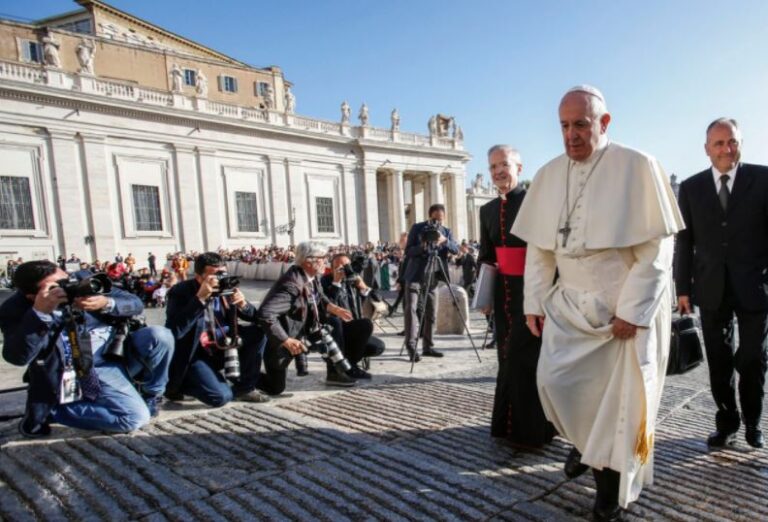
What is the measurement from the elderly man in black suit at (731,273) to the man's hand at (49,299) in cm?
431

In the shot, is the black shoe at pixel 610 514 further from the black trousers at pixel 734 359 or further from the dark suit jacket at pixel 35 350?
the dark suit jacket at pixel 35 350

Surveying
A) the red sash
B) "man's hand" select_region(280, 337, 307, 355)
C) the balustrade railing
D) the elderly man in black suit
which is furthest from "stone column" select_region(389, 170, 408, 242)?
the elderly man in black suit

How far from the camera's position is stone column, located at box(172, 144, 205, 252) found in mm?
29062

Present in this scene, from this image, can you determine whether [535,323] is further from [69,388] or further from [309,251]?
[69,388]

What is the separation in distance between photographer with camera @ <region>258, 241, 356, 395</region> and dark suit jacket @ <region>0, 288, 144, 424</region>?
1.64 metres

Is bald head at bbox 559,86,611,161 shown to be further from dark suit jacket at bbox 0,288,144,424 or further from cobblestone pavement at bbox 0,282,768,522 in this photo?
dark suit jacket at bbox 0,288,144,424

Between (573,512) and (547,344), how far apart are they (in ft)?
2.78

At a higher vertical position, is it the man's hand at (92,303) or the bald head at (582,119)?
the bald head at (582,119)

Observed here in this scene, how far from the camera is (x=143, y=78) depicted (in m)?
34.6

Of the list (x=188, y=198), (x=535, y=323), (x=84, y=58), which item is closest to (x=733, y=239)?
(x=535, y=323)

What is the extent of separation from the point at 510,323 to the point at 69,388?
3.13 metres

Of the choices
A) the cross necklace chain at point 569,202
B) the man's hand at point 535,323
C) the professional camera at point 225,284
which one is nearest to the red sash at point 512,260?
the man's hand at point 535,323

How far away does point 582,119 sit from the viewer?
2.44m

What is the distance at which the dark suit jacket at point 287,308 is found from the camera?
4.44 m
